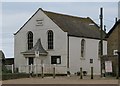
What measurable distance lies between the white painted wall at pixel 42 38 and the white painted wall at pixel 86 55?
1444 mm

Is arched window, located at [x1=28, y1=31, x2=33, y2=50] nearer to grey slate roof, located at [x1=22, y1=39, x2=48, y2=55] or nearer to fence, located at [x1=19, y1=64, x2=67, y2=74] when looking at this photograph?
grey slate roof, located at [x1=22, y1=39, x2=48, y2=55]

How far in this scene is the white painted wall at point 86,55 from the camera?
57513 millimetres

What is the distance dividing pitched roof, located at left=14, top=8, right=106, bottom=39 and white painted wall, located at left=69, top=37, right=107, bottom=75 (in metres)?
0.95

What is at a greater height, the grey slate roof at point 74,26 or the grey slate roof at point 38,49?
the grey slate roof at point 74,26

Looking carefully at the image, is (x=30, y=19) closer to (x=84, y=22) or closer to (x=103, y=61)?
(x=84, y=22)

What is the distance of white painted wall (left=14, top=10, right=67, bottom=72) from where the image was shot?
56.4 metres

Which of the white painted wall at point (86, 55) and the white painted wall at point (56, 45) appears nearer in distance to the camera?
the white painted wall at point (56, 45)

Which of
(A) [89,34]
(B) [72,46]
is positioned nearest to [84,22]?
(A) [89,34]

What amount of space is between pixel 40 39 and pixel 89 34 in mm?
8560

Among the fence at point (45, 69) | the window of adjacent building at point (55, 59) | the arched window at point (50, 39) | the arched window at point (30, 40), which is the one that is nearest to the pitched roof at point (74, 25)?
the arched window at point (50, 39)

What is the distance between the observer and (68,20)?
204 feet

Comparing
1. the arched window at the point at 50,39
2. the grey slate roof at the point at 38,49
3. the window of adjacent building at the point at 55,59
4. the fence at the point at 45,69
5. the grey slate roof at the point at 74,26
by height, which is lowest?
the fence at the point at 45,69

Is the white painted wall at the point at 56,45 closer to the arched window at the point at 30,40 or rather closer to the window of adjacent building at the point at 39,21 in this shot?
the window of adjacent building at the point at 39,21

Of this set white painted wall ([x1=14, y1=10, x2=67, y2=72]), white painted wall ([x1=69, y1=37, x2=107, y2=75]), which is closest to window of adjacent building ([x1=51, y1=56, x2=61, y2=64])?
white painted wall ([x1=14, y1=10, x2=67, y2=72])
